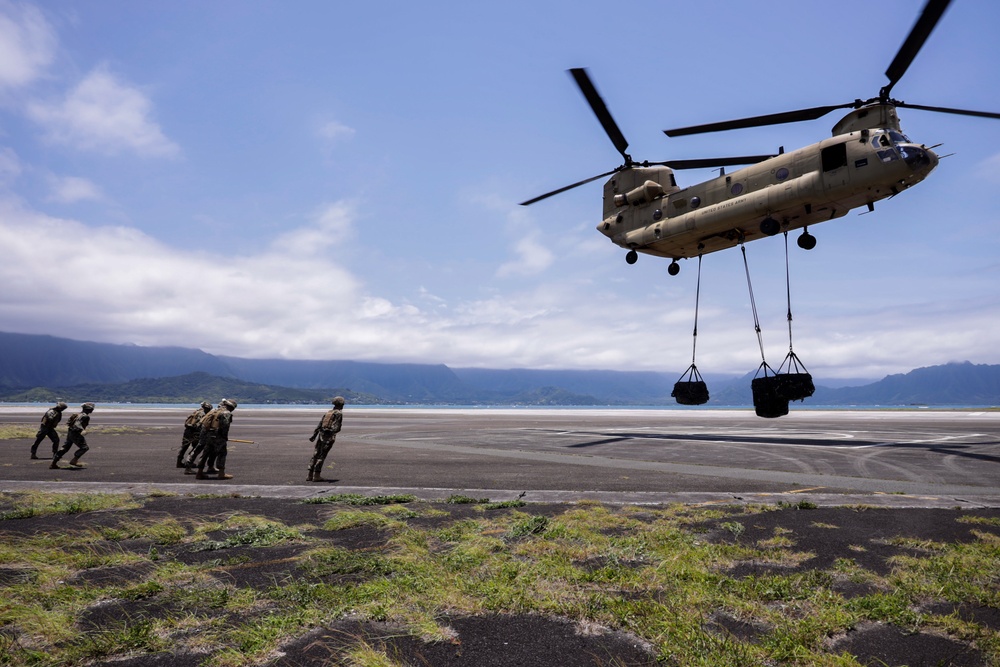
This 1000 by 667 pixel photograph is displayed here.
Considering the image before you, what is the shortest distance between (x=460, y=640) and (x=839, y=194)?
63.9 ft

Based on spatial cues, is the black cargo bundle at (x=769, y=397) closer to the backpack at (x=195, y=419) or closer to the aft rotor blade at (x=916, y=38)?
the aft rotor blade at (x=916, y=38)

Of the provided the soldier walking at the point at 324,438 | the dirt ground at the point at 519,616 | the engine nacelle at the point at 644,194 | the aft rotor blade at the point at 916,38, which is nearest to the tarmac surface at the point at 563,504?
the dirt ground at the point at 519,616

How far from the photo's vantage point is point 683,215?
862 inches

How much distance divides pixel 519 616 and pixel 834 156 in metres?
19.3

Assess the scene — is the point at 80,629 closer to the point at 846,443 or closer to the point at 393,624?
the point at 393,624

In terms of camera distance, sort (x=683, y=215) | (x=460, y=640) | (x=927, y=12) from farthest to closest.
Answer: (x=683, y=215)
(x=927, y=12)
(x=460, y=640)

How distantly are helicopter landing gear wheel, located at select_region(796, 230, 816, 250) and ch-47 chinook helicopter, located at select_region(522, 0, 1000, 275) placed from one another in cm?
4

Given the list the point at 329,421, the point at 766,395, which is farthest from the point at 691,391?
the point at 329,421

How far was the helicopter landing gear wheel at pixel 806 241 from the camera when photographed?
2017cm

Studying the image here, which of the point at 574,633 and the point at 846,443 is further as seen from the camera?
the point at 846,443

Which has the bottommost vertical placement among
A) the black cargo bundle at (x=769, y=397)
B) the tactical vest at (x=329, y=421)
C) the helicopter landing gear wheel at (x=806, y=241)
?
the tactical vest at (x=329, y=421)

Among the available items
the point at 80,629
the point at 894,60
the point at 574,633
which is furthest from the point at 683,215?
the point at 80,629

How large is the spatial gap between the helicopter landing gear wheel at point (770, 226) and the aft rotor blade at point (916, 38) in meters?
5.40

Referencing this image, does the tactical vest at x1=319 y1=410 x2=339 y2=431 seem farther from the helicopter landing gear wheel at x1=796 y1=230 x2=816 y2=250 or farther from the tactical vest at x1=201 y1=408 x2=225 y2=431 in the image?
the helicopter landing gear wheel at x1=796 y1=230 x2=816 y2=250
